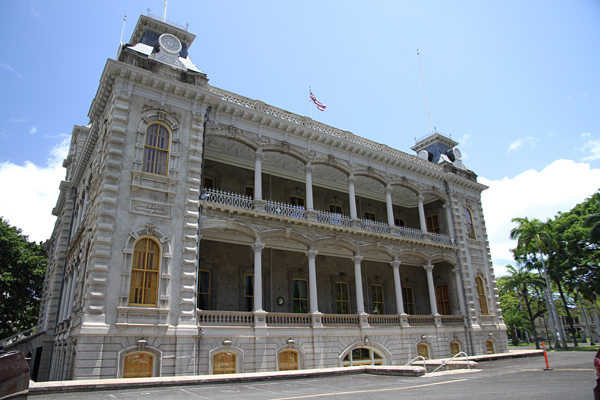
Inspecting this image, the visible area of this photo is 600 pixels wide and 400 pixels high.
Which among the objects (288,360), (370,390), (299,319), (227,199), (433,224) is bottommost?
(370,390)

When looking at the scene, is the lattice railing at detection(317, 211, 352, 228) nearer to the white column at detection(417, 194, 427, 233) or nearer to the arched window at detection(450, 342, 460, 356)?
the white column at detection(417, 194, 427, 233)

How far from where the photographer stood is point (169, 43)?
1973cm

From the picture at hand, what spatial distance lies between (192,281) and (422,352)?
577 inches

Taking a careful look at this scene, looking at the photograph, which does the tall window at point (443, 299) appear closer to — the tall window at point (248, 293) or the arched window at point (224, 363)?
the tall window at point (248, 293)

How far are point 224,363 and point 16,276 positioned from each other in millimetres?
28454

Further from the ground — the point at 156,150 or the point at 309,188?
the point at 156,150

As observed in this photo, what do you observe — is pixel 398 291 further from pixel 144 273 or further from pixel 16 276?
pixel 16 276

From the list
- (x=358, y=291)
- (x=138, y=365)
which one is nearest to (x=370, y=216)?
(x=358, y=291)

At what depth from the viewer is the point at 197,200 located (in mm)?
17938

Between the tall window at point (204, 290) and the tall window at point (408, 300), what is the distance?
14.8 meters

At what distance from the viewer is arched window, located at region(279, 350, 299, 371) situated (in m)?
18.5

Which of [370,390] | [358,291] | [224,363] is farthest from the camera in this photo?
[358,291]

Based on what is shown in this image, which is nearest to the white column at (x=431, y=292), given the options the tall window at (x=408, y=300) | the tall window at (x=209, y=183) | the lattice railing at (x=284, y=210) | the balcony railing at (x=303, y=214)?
the balcony railing at (x=303, y=214)

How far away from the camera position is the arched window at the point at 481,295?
28344 mm
